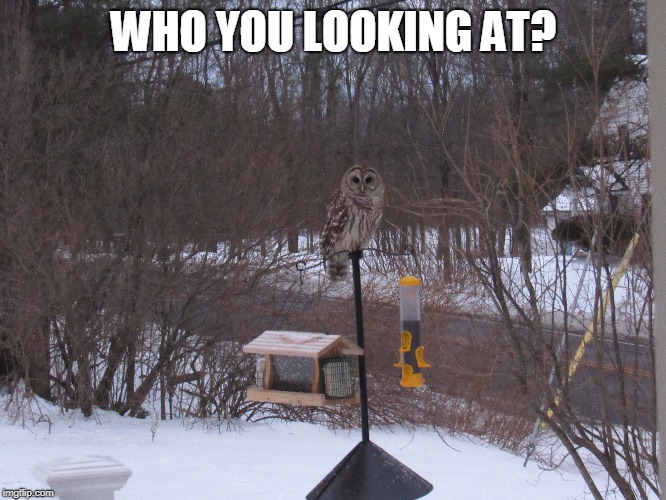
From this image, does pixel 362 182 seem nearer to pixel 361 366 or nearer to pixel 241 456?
pixel 361 366

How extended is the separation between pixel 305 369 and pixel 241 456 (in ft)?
9.64

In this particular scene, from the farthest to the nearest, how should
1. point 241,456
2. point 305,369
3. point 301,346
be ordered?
point 241,456 < point 305,369 < point 301,346

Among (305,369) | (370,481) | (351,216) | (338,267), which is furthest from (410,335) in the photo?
(351,216)

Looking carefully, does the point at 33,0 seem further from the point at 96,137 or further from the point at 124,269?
the point at 124,269

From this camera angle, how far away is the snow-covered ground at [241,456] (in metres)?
4.87

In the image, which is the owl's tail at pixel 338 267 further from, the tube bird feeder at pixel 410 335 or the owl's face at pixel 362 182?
the tube bird feeder at pixel 410 335

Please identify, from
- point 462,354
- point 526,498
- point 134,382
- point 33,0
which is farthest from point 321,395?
point 33,0

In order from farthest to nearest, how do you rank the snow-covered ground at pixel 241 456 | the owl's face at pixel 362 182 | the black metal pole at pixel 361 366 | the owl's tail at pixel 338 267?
1. the snow-covered ground at pixel 241 456
2. the owl's face at pixel 362 182
3. the owl's tail at pixel 338 267
4. the black metal pole at pixel 361 366

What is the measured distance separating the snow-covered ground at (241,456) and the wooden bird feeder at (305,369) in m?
1.78

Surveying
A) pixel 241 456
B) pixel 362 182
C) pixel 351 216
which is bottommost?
pixel 241 456

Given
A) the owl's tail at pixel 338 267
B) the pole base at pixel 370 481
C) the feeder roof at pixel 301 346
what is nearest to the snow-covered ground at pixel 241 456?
the owl's tail at pixel 338 267

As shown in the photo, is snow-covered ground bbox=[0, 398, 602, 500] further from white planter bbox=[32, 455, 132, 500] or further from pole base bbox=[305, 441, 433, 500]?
pole base bbox=[305, 441, 433, 500]

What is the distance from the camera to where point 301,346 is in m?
2.79

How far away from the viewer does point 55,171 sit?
7.83m
